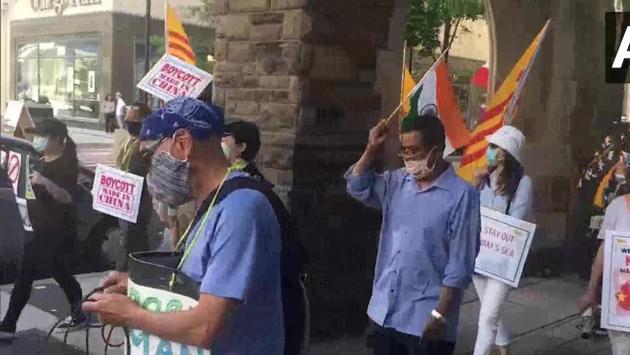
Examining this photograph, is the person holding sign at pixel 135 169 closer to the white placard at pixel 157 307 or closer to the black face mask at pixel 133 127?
the black face mask at pixel 133 127

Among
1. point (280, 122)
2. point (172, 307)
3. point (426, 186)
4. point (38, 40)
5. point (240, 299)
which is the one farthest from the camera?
point (38, 40)

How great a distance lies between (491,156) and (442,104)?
46 centimetres

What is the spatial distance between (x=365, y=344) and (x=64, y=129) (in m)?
2.90

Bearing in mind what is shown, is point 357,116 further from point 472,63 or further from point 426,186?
point 426,186

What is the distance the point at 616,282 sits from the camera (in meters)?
4.46

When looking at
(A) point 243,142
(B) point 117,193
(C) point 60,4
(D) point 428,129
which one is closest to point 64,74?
(C) point 60,4

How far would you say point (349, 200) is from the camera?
18.4 feet

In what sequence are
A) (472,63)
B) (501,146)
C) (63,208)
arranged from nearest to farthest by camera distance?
(501,146)
(472,63)
(63,208)

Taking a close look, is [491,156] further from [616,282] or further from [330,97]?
[330,97]

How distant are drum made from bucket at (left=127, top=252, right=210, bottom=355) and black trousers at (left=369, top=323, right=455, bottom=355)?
139 centimetres

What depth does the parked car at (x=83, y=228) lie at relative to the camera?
6.30 m

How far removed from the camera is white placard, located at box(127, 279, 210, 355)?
228cm

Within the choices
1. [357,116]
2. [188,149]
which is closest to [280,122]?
[357,116]

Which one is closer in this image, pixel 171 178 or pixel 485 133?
pixel 171 178
